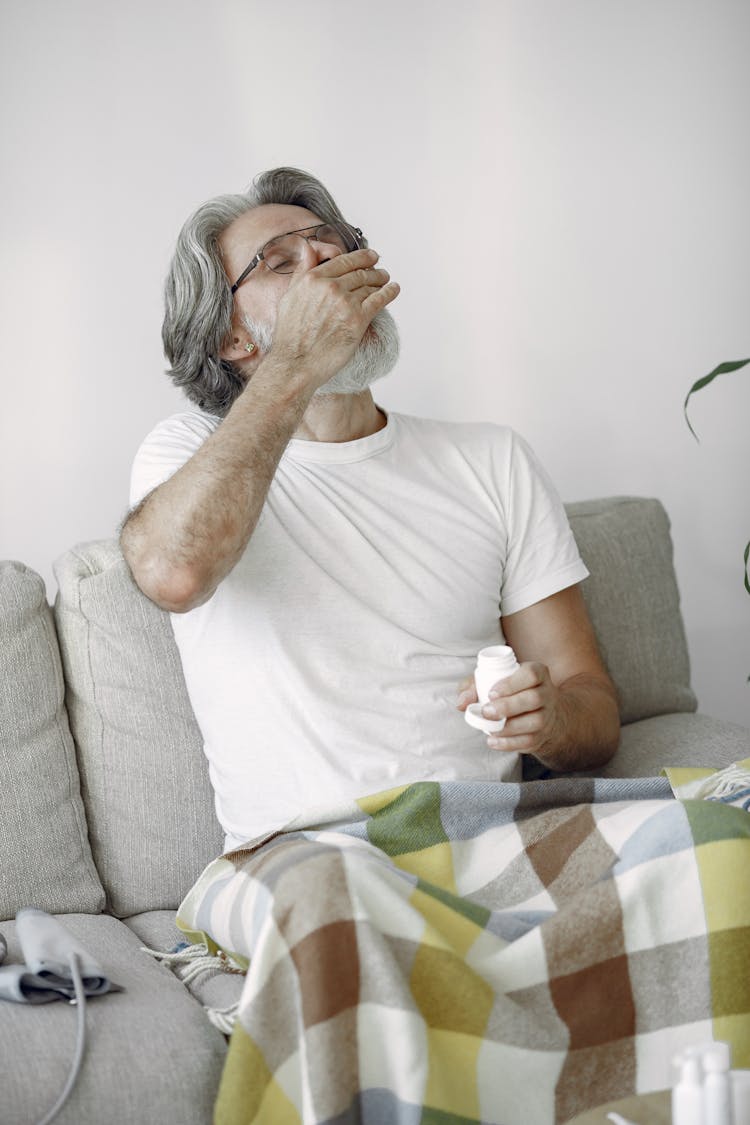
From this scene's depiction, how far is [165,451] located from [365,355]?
331 mm

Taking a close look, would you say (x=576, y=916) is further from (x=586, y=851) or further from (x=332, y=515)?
(x=332, y=515)

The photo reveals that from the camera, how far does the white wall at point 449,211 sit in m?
2.21

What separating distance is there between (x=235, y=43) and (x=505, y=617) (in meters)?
1.21

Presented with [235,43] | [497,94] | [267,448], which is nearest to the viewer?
[267,448]

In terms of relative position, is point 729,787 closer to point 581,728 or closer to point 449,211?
point 581,728

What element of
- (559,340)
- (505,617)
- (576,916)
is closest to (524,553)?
(505,617)

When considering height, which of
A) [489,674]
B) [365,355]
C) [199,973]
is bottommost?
[199,973]

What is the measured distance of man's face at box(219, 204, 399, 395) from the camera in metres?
1.89

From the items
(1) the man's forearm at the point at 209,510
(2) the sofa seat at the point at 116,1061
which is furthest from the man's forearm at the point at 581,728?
(2) the sofa seat at the point at 116,1061

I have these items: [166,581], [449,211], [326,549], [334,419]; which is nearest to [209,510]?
[166,581]

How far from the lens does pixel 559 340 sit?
2715 millimetres

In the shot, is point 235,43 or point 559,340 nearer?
point 235,43

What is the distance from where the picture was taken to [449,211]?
2561 mm

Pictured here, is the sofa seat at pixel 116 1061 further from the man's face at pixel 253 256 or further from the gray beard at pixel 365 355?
the man's face at pixel 253 256
